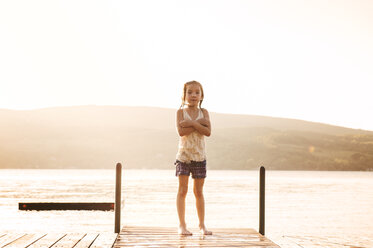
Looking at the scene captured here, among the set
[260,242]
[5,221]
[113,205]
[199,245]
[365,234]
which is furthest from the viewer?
[5,221]

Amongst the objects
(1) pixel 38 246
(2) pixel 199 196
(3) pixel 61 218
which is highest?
(2) pixel 199 196

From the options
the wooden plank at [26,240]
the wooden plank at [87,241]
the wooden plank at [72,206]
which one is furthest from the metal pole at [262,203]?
the wooden plank at [26,240]

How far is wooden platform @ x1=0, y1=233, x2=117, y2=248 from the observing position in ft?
26.7

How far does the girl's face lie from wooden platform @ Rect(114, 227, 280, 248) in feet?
7.29

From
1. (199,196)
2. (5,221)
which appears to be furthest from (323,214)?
(199,196)

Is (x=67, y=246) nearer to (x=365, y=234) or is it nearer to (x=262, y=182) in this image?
(x=262, y=182)

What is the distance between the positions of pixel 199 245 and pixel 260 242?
3.65 feet

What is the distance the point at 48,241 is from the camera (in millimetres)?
8625

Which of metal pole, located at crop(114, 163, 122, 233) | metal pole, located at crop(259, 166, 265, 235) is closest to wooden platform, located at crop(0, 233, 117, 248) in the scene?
metal pole, located at crop(114, 163, 122, 233)

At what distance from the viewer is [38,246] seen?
8094 mm

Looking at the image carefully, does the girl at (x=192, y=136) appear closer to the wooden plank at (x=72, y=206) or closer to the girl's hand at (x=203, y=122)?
the girl's hand at (x=203, y=122)

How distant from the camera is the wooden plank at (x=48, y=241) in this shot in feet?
A: 26.9

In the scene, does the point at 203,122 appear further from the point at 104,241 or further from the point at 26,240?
the point at 26,240

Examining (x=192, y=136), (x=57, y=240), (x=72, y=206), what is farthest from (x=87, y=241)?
(x=192, y=136)
